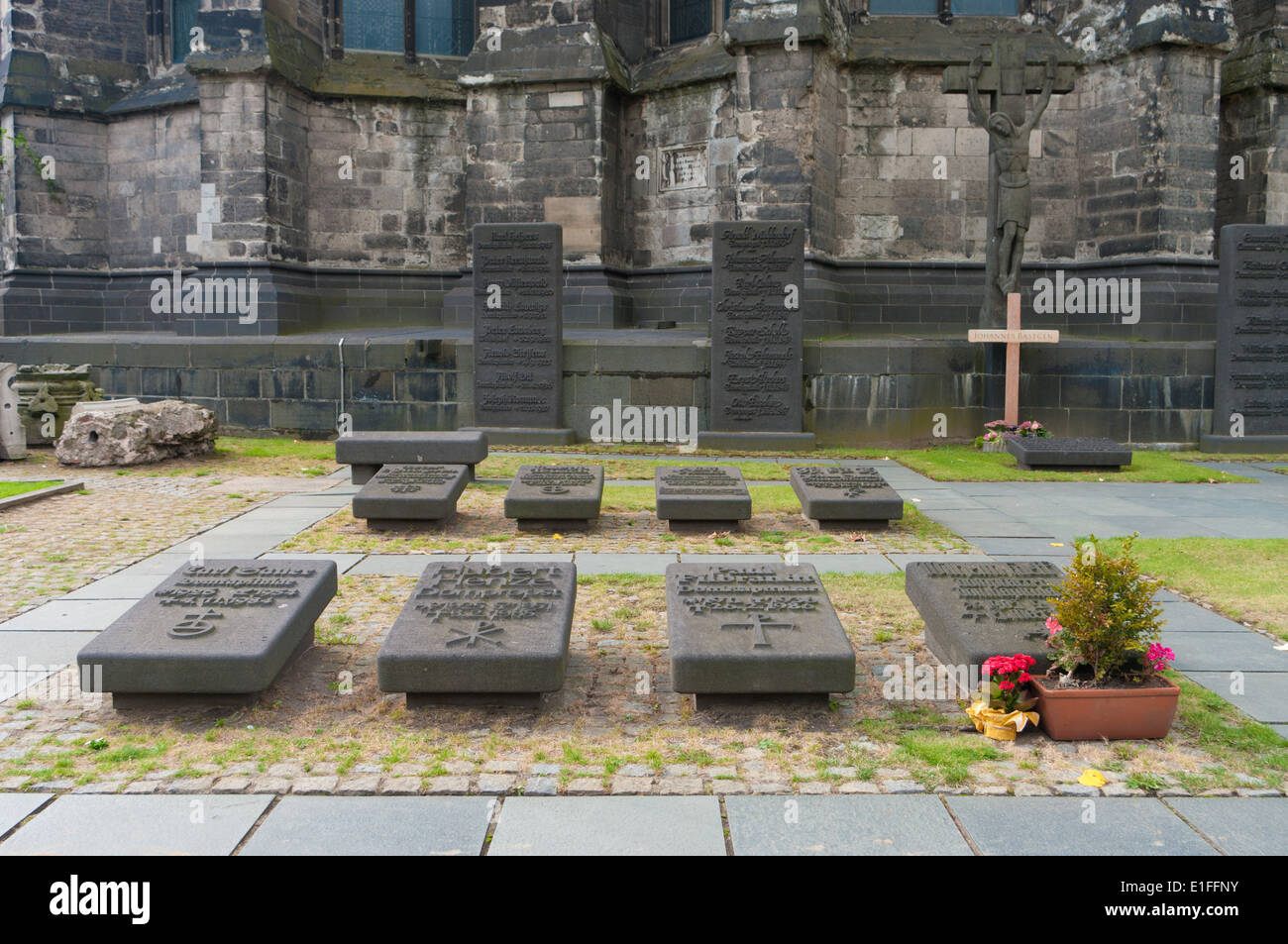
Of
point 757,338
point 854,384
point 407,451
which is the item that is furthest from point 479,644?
point 854,384

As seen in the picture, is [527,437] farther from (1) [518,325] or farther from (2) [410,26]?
(2) [410,26]

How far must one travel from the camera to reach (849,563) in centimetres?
696

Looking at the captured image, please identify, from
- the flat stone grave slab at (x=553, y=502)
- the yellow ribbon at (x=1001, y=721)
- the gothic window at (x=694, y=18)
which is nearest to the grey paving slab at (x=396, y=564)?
the flat stone grave slab at (x=553, y=502)

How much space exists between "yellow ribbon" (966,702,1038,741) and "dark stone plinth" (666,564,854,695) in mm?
497

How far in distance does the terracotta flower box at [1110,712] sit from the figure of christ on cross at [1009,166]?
33.8ft

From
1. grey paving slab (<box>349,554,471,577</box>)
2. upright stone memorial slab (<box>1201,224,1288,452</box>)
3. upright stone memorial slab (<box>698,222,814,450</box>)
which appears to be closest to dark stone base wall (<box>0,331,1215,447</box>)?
upright stone memorial slab (<box>1201,224,1288,452</box>)

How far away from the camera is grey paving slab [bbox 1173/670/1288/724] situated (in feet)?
13.8

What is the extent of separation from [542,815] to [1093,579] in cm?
222

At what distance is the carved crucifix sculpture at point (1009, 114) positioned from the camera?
12859mm

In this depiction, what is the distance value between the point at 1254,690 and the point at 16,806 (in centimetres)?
468

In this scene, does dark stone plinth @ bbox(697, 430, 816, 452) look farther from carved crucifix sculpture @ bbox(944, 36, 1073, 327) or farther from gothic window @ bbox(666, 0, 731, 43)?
gothic window @ bbox(666, 0, 731, 43)

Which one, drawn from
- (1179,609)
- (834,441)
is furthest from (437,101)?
(1179,609)

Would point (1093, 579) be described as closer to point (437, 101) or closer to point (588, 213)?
point (588, 213)

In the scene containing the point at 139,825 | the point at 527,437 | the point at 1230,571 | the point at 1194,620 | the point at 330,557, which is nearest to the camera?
the point at 139,825
